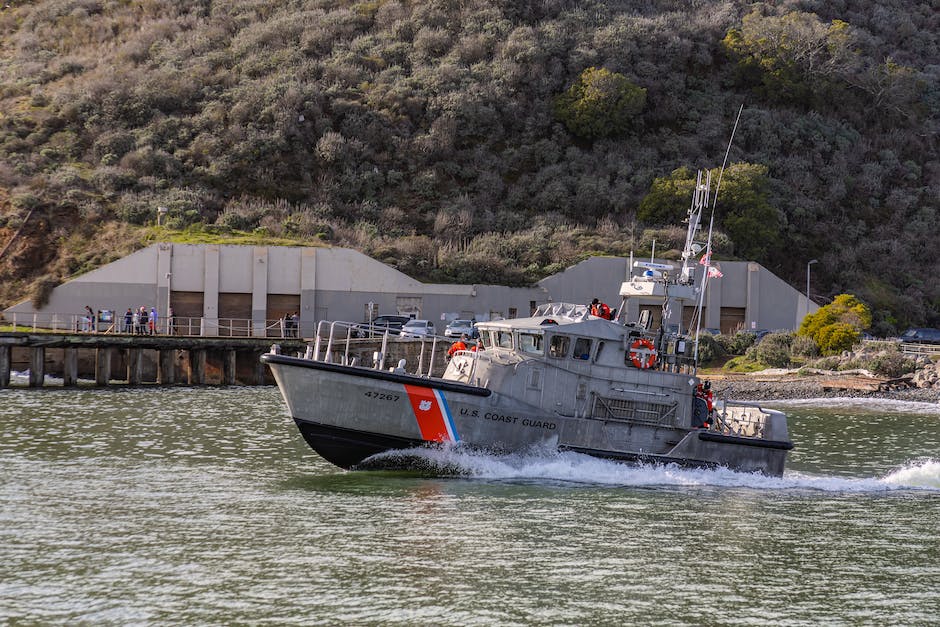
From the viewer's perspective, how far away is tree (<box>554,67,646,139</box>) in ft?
266

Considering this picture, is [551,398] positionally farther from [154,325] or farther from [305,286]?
[305,286]

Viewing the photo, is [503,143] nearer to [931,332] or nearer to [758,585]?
[931,332]

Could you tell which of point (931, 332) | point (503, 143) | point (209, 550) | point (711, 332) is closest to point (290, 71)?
point (503, 143)

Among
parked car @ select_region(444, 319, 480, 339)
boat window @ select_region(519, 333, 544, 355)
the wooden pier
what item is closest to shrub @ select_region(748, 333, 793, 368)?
parked car @ select_region(444, 319, 480, 339)

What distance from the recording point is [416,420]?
2184 cm

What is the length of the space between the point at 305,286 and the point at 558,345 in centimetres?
3608

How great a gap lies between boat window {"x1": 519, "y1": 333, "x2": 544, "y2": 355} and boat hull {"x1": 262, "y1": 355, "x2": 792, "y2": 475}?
47.8 inches

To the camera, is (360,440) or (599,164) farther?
(599,164)

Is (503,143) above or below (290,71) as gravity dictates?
below

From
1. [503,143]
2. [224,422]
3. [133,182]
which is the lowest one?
[224,422]

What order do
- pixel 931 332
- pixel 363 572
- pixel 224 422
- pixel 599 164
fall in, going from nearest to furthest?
1. pixel 363 572
2. pixel 224 422
3. pixel 931 332
4. pixel 599 164

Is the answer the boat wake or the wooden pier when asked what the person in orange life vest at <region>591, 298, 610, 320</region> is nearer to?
the boat wake

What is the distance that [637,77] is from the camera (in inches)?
3361

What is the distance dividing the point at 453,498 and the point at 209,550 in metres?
5.51
